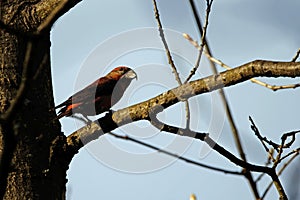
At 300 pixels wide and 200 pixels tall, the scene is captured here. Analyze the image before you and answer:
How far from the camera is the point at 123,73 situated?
6.39 metres

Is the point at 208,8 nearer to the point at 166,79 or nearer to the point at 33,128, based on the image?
the point at 166,79

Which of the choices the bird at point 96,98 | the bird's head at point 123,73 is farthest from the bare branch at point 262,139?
the bird's head at point 123,73

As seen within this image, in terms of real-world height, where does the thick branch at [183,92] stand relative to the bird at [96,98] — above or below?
below

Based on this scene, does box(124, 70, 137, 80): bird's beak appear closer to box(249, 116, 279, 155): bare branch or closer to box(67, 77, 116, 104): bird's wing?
box(67, 77, 116, 104): bird's wing

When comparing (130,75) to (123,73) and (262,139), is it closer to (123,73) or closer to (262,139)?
(123,73)

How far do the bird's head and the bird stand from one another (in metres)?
0.01

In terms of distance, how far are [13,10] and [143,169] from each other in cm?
101

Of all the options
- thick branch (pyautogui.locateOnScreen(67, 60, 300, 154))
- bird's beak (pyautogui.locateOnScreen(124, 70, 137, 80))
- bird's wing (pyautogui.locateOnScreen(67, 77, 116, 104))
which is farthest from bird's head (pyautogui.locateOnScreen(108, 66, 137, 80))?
thick branch (pyautogui.locateOnScreen(67, 60, 300, 154))

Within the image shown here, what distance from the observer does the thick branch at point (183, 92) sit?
2674mm

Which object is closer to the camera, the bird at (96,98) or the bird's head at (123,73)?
the bird at (96,98)

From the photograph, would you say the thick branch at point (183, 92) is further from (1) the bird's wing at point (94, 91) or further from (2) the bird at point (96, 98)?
(1) the bird's wing at point (94, 91)

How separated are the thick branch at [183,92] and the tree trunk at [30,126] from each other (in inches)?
4.7

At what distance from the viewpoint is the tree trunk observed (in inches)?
110

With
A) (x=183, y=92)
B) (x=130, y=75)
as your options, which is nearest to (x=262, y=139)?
(x=183, y=92)
